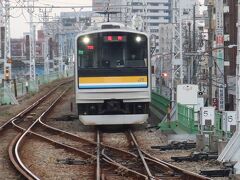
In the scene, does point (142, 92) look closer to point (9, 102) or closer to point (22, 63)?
point (9, 102)

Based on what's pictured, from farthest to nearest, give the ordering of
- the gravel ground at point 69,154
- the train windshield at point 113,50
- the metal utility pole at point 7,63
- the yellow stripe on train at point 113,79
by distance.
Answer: the metal utility pole at point 7,63 < the train windshield at point 113,50 < the yellow stripe on train at point 113,79 < the gravel ground at point 69,154

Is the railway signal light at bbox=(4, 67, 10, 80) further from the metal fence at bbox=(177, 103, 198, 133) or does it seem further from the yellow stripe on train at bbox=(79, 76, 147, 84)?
the metal fence at bbox=(177, 103, 198, 133)

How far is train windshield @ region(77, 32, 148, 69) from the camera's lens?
16547mm

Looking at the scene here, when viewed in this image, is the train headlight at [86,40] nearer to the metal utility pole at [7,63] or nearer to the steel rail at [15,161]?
the steel rail at [15,161]

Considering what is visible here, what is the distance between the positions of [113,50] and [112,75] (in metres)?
0.86

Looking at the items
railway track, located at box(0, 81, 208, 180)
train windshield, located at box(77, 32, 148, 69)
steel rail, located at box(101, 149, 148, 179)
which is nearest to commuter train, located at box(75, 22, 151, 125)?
train windshield, located at box(77, 32, 148, 69)

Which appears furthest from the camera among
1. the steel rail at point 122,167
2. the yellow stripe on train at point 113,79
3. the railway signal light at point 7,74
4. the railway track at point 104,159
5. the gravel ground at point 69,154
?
the railway signal light at point 7,74

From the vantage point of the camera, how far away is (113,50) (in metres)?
16.7

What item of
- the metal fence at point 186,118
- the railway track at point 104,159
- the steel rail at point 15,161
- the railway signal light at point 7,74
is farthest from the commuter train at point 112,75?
the railway signal light at point 7,74

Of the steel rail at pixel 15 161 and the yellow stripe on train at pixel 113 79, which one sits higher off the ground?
the yellow stripe on train at pixel 113 79

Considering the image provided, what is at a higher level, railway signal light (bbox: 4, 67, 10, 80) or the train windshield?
the train windshield

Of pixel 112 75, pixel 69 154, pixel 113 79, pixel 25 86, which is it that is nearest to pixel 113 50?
pixel 112 75

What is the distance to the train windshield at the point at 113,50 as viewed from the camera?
16547 mm

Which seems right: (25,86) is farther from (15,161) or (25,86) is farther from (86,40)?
(15,161)
